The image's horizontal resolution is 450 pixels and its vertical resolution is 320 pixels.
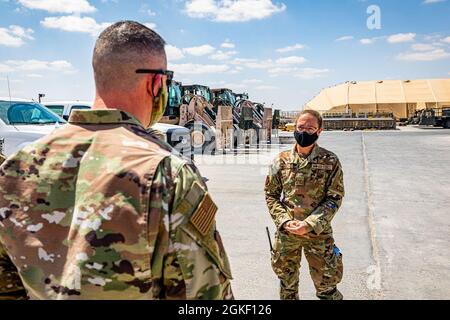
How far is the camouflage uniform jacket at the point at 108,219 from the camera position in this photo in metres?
1.09

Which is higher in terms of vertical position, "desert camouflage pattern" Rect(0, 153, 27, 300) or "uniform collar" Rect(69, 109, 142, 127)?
"uniform collar" Rect(69, 109, 142, 127)

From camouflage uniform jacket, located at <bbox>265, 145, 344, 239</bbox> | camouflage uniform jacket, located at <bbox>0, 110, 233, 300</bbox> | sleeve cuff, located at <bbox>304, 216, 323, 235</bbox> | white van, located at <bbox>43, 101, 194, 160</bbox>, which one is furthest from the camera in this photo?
white van, located at <bbox>43, 101, 194, 160</bbox>

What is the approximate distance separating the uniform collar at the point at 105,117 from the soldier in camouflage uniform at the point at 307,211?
5.65ft

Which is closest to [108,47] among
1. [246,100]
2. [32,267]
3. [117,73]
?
[117,73]

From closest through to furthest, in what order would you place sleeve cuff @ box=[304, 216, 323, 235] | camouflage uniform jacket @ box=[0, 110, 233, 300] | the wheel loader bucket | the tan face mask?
camouflage uniform jacket @ box=[0, 110, 233, 300] < the tan face mask < sleeve cuff @ box=[304, 216, 323, 235] < the wheel loader bucket

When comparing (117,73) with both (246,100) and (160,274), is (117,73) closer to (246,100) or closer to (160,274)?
(160,274)

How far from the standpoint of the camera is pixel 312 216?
2684mm

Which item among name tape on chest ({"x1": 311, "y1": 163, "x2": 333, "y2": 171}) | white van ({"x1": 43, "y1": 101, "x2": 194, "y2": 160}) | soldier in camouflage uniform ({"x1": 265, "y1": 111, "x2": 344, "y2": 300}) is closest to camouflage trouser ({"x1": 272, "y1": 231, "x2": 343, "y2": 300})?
soldier in camouflage uniform ({"x1": 265, "y1": 111, "x2": 344, "y2": 300})

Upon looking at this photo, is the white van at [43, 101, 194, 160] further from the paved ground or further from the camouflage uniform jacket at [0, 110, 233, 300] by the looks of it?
the camouflage uniform jacket at [0, 110, 233, 300]

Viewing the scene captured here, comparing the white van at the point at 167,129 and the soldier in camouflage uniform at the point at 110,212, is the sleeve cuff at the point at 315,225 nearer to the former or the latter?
the soldier in camouflage uniform at the point at 110,212

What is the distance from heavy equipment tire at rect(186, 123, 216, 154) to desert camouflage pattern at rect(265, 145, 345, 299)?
12.1m

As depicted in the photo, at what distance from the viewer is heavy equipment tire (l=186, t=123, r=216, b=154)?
49.1ft

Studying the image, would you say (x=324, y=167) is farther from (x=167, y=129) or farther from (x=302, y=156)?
(x=167, y=129)
